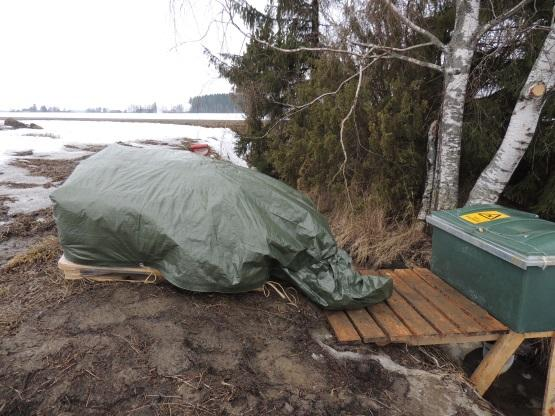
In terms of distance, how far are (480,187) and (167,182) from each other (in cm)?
311

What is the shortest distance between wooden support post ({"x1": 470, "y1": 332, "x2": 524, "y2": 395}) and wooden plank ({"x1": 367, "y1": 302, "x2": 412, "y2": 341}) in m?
0.65

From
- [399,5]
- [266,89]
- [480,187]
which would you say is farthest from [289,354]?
[266,89]

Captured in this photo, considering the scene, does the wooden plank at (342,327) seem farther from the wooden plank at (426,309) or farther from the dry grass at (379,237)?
the dry grass at (379,237)

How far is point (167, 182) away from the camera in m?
2.81

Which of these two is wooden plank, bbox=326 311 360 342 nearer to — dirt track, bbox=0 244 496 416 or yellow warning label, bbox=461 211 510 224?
dirt track, bbox=0 244 496 416

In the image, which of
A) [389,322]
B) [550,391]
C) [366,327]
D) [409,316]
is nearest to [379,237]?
[409,316]

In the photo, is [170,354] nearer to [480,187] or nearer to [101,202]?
[101,202]

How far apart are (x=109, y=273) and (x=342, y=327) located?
1.82 meters

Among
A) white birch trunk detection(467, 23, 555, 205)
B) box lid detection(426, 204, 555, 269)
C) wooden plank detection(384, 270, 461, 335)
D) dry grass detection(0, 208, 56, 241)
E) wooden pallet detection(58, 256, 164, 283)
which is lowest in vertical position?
wooden plank detection(384, 270, 461, 335)

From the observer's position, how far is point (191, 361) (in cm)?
209

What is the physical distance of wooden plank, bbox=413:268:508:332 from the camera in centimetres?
272

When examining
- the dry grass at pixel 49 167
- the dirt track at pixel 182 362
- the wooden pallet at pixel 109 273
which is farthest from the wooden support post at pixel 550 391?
the dry grass at pixel 49 167

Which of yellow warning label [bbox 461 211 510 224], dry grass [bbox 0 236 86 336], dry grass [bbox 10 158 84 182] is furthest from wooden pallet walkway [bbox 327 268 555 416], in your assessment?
dry grass [bbox 10 158 84 182]

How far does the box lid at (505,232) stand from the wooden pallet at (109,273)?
7.92 ft
